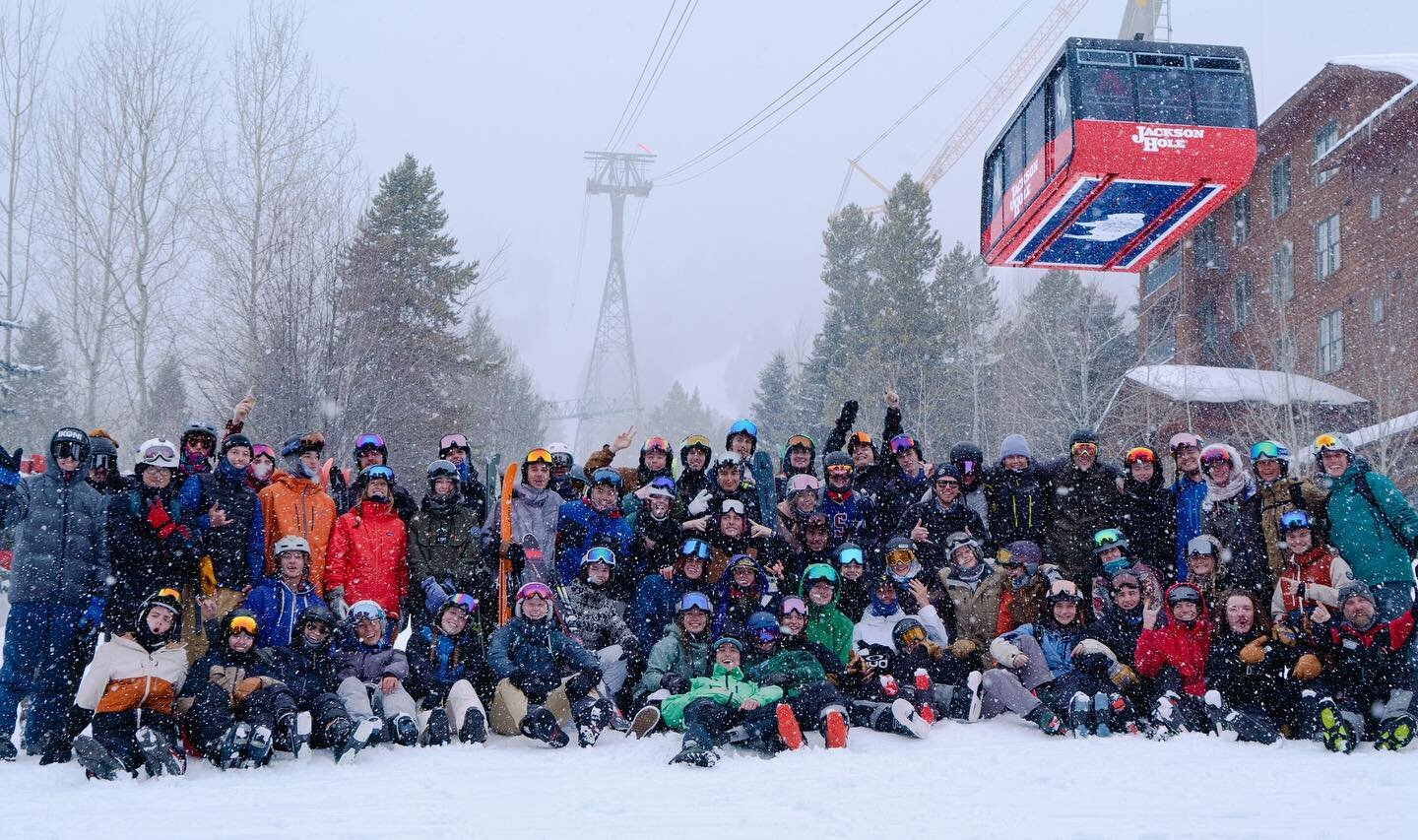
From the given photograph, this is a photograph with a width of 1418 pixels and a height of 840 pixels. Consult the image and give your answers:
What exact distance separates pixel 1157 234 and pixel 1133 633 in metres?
8.09

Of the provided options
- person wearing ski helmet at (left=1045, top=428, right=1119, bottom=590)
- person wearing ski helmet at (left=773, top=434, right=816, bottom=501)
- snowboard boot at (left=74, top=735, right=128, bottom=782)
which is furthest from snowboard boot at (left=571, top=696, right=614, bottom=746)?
person wearing ski helmet at (left=1045, top=428, right=1119, bottom=590)

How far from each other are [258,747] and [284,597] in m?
1.37

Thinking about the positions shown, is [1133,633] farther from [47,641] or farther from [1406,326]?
[1406,326]

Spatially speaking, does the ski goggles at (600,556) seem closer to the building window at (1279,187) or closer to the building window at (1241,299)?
the building window at (1241,299)

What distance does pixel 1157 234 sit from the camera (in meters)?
13.6

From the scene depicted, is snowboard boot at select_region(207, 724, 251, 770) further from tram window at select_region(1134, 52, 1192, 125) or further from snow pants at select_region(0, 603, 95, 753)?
tram window at select_region(1134, 52, 1192, 125)

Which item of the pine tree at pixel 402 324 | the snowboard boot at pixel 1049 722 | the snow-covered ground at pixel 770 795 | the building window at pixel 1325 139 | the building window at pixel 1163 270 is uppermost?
the building window at pixel 1325 139

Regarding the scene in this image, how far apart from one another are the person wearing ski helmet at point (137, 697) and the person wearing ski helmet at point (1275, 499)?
7.36 meters

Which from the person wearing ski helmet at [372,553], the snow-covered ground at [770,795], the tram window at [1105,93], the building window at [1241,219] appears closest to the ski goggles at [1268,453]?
the snow-covered ground at [770,795]

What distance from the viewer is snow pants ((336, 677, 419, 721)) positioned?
640cm

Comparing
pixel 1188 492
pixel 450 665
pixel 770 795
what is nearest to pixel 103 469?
pixel 450 665

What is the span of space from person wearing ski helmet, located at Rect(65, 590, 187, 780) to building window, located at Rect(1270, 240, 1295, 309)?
24.5 metres

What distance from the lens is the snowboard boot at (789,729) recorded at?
20.2ft

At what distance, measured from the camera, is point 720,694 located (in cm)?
650
